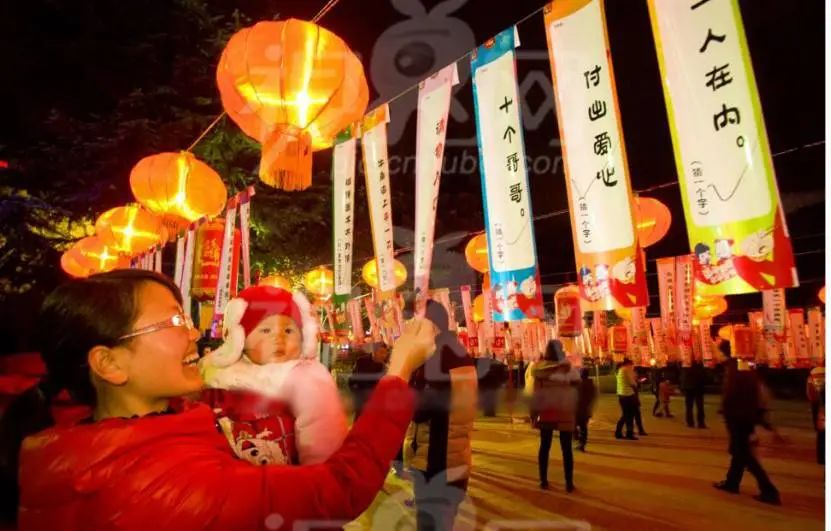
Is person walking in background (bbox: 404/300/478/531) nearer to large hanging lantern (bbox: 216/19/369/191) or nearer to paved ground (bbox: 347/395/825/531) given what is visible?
paved ground (bbox: 347/395/825/531)

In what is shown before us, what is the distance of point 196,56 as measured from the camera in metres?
12.0

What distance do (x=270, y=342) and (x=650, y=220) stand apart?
5.82 metres

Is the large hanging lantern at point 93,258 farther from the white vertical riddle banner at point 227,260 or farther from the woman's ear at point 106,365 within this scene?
the woman's ear at point 106,365

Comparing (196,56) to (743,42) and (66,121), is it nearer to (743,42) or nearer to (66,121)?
(66,121)

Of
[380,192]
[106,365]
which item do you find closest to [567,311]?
[380,192]

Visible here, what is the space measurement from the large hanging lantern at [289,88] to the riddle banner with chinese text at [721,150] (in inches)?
92.8

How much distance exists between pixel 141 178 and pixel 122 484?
5928 millimetres

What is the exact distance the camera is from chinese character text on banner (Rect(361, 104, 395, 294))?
583cm

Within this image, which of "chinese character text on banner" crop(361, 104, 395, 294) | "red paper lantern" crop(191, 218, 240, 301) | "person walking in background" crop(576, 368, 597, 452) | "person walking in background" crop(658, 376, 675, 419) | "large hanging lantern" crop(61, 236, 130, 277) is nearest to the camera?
"chinese character text on banner" crop(361, 104, 395, 294)

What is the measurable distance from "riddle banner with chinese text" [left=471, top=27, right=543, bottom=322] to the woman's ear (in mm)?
3241

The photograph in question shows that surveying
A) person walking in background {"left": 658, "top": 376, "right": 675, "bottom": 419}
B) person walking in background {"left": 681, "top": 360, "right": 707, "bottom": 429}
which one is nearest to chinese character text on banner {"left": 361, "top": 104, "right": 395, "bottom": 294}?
person walking in background {"left": 681, "top": 360, "right": 707, "bottom": 429}

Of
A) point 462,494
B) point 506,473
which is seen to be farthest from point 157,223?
point 506,473

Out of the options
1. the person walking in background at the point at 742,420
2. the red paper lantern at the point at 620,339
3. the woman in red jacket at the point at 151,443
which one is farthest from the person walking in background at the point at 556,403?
the red paper lantern at the point at 620,339

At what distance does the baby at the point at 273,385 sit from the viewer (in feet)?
8.64
